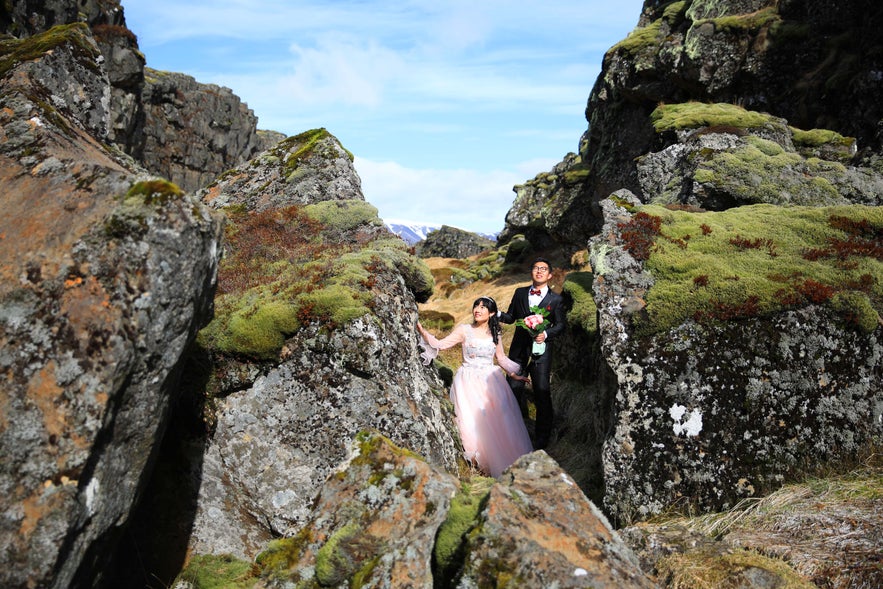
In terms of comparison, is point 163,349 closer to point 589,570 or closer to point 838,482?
point 589,570

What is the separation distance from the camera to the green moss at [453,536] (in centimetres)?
572

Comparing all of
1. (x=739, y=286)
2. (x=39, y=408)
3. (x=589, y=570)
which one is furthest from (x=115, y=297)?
(x=739, y=286)

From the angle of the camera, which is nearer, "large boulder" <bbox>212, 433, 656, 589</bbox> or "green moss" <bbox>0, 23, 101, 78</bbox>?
"large boulder" <bbox>212, 433, 656, 589</bbox>

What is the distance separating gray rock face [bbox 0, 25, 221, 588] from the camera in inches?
211

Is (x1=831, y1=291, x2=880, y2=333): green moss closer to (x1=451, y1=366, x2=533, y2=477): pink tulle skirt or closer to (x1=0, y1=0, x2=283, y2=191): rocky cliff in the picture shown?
(x1=451, y1=366, x2=533, y2=477): pink tulle skirt

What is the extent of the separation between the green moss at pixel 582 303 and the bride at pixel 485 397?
1.70 metres

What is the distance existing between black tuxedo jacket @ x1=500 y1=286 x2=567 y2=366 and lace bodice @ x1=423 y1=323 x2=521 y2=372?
56 cm

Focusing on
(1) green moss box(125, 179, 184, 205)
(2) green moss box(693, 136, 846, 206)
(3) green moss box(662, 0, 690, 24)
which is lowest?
(1) green moss box(125, 179, 184, 205)

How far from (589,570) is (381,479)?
7.65 ft

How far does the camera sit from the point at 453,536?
5.89 metres

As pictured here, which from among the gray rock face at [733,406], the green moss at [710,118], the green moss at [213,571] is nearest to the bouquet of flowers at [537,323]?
the gray rock face at [733,406]

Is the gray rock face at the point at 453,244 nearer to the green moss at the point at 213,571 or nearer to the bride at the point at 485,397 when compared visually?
the bride at the point at 485,397

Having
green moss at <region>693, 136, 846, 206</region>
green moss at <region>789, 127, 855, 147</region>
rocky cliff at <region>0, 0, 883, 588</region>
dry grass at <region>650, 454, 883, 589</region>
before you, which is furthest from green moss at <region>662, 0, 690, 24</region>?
dry grass at <region>650, 454, 883, 589</region>

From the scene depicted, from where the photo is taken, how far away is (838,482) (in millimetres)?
8180
